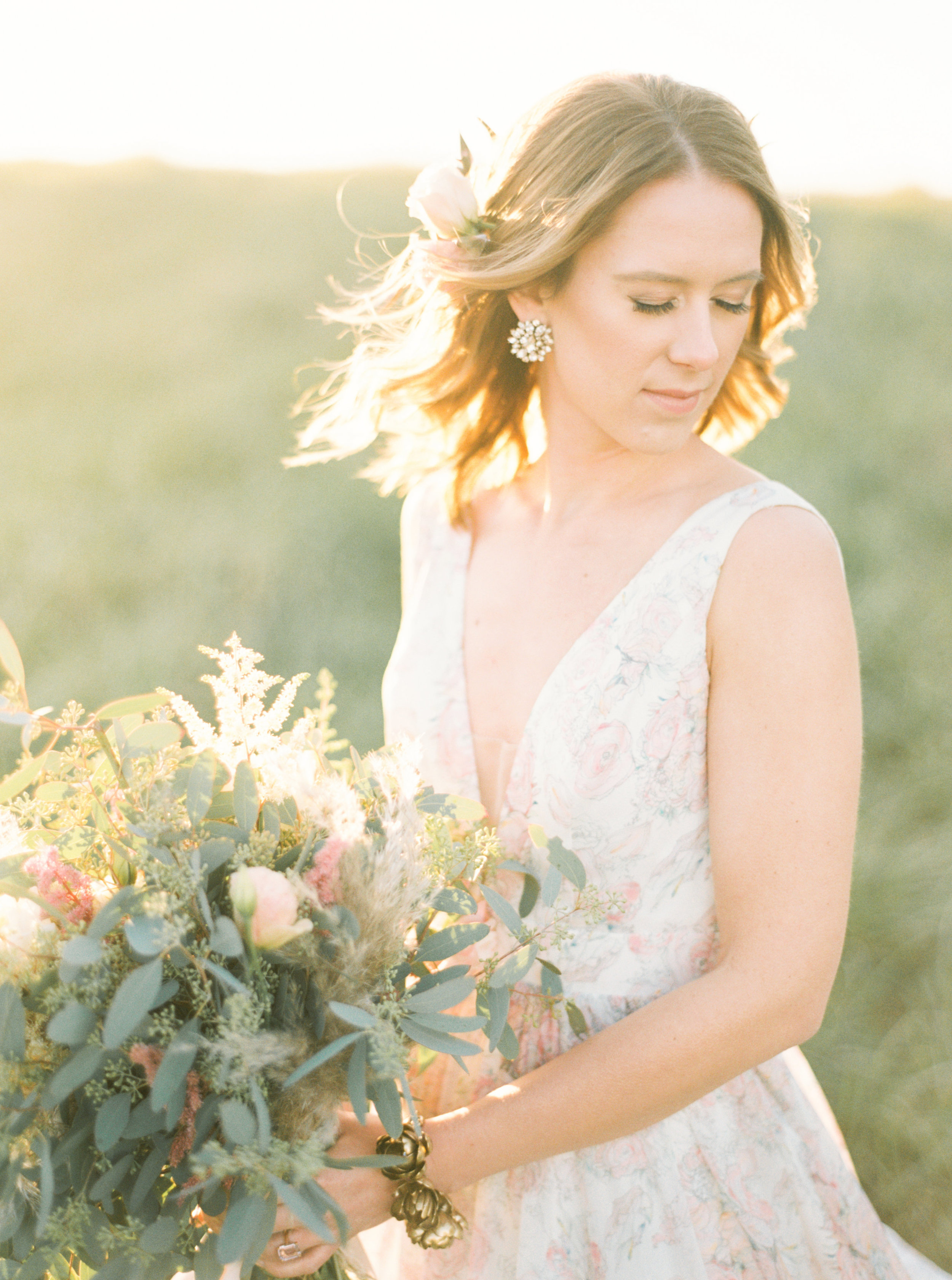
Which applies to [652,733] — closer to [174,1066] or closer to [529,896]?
[529,896]

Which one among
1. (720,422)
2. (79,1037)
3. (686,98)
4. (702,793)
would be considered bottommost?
(79,1037)

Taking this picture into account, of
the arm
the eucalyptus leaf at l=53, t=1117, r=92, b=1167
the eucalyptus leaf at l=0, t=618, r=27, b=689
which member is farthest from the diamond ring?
the eucalyptus leaf at l=0, t=618, r=27, b=689

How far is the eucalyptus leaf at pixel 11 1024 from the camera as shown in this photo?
3.40ft

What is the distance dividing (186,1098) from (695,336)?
1.34m

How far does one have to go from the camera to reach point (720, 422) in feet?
7.09

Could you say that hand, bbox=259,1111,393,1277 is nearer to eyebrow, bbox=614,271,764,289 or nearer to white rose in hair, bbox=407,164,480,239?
eyebrow, bbox=614,271,764,289

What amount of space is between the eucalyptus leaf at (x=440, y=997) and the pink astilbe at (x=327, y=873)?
154 mm

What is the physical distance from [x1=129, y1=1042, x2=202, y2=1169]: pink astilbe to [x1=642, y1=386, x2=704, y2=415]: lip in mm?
1270

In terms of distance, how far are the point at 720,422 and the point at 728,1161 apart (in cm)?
144

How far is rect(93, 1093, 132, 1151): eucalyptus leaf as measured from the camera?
1061 mm

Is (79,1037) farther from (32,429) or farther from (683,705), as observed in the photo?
(32,429)

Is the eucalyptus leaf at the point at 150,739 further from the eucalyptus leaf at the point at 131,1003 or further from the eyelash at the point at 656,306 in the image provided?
the eyelash at the point at 656,306

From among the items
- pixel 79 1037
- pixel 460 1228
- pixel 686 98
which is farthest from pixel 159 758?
pixel 686 98

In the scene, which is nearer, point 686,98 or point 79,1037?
point 79,1037
